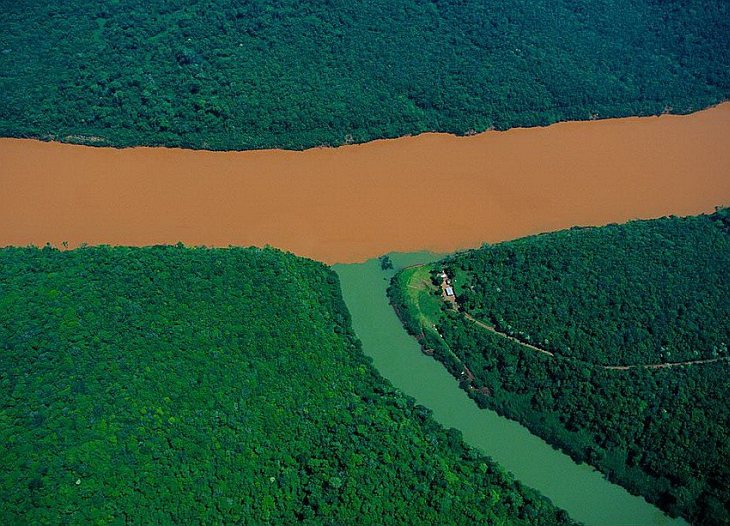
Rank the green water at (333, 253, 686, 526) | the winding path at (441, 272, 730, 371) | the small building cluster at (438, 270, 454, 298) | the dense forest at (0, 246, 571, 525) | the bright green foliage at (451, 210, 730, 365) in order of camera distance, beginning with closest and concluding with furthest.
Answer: the dense forest at (0, 246, 571, 525), the green water at (333, 253, 686, 526), the winding path at (441, 272, 730, 371), the bright green foliage at (451, 210, 730, 365), the small building cluster at (438, 270, 454, 298)

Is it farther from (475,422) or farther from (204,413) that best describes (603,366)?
(204,413)

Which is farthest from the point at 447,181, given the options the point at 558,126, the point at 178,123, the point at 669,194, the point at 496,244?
the point at 178,123

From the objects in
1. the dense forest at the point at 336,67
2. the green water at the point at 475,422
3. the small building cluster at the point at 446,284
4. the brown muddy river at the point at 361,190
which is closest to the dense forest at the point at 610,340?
the small building cluster at the point at 446,284

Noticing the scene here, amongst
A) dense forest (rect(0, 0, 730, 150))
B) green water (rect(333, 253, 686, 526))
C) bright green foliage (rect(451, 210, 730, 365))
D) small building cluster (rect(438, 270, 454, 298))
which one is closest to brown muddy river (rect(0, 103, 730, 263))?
dense forest (rect(0, 0, 730, 150))

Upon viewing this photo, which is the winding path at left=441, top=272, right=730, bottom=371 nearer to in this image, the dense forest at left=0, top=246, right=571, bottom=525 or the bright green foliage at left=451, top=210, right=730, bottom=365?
the bright green foliage at left=451, top=210, right=730, bottom=365

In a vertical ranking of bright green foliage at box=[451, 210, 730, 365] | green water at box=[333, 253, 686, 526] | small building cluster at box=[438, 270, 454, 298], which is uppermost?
bright green foliage at box=[451, 210, 730, 365]

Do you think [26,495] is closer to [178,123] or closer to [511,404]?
[511,404]

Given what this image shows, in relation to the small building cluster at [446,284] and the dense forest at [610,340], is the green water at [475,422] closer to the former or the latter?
the dense forest at [610,340]
